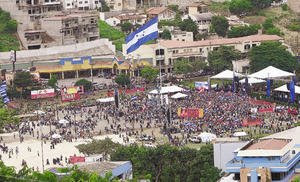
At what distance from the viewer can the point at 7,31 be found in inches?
3273

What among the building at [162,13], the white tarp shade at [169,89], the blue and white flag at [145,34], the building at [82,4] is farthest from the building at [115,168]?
the building at [82,4]

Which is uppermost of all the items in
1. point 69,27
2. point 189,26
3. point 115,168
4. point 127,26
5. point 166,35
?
point 115,168

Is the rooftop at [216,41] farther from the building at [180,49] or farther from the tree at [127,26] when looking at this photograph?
the tree at [127,26]

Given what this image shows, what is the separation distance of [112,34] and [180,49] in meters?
11.6

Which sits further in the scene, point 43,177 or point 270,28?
point 270,28

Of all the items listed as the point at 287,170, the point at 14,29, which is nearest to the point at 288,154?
the point at 287,170

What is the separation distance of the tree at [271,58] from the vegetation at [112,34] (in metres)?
15.4

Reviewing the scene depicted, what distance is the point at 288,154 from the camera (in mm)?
34750

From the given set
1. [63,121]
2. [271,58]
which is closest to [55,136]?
[63,121]

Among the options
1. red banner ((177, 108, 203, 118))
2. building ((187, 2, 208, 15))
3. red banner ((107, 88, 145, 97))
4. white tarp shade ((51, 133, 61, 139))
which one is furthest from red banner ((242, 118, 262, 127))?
building ((187, 2, 208, 15))

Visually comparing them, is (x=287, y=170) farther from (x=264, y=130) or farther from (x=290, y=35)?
(x=290, y=35)

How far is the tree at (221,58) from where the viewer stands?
73688 millimetres

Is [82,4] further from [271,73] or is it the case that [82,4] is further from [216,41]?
[271,73]

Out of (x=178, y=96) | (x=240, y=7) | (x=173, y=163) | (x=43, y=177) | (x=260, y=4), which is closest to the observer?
(x=43, y=177)
